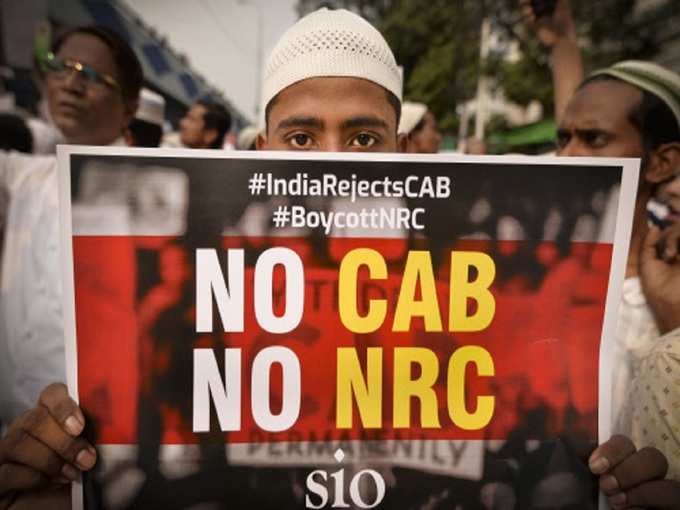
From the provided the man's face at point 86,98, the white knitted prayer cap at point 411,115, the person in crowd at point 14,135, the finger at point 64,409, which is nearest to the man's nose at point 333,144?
the finger at point 64,409

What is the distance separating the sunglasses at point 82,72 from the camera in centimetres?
197

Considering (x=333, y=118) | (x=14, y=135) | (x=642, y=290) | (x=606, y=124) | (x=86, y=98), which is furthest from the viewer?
(x=14, y=135)

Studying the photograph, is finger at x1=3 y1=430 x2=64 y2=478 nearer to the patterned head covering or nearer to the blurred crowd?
the blurred crowd

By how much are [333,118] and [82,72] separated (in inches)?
44.4

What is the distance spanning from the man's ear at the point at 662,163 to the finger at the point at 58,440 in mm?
1568

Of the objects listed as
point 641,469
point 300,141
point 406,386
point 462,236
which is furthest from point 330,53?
point 641,469

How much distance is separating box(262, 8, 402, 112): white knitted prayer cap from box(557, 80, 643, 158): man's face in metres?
0.61

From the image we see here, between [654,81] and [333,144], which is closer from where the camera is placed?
[333,144]

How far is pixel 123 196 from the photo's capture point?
930 mm

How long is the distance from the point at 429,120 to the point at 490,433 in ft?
10.1

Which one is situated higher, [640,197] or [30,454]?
[640,197]

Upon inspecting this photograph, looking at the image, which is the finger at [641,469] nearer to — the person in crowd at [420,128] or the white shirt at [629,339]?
the white shirt at [629,339]

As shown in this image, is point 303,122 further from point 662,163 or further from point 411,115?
point 411,115

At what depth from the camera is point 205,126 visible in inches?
177
